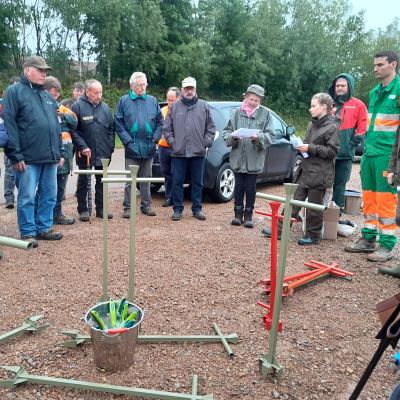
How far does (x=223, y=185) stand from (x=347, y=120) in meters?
2.25

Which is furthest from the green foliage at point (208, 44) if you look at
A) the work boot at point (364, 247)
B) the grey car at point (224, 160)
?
the work boot at point (364, 247)

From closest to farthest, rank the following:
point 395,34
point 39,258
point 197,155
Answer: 1. point 39,258
2. point 197,155
3. point 395,34

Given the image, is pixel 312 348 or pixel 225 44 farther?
pixel 225 44

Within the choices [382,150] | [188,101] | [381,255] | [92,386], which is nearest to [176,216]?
[188,101]

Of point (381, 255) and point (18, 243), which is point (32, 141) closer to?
point (18, 243)

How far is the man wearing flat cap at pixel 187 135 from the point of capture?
6133 mm

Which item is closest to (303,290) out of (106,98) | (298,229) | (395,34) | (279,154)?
(298,229)

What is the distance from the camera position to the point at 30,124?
16.1ft

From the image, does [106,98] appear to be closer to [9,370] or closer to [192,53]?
[192,53]

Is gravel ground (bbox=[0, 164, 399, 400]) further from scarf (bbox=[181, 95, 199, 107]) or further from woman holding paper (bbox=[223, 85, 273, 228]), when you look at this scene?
scarf (bbox=[181, 95, 199, 107])

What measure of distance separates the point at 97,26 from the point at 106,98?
4.70 metres

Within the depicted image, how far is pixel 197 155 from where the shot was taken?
6.18 m

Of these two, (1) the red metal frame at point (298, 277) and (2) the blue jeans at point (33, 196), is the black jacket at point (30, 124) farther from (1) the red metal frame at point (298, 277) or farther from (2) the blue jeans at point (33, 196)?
(1) the red metal frame at point (298, 277)

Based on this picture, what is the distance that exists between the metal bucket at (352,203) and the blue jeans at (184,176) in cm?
256
